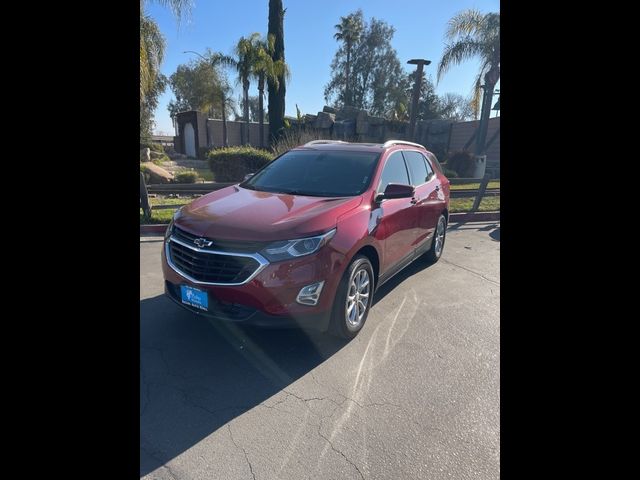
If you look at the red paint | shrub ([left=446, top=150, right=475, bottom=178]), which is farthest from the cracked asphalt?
shrub ([left=446, top=150, right=475, bottom=178])

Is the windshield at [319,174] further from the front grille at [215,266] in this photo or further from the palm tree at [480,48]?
the palm tree at [480,48]

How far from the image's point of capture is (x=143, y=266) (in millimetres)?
5336

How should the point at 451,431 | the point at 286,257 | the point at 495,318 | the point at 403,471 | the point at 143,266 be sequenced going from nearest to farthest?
the point at 403,471 → the point at 451,431 → the point at 286,257 → the point at 495,318 → the point at 143,266

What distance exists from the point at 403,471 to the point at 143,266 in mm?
4463

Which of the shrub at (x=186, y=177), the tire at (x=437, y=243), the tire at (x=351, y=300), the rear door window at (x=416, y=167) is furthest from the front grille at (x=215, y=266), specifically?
the shrub at (x=186, y=177)

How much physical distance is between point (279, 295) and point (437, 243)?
3582mm

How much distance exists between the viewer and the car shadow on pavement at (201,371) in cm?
236

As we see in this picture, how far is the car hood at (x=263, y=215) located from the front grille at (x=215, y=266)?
6.4 inches
